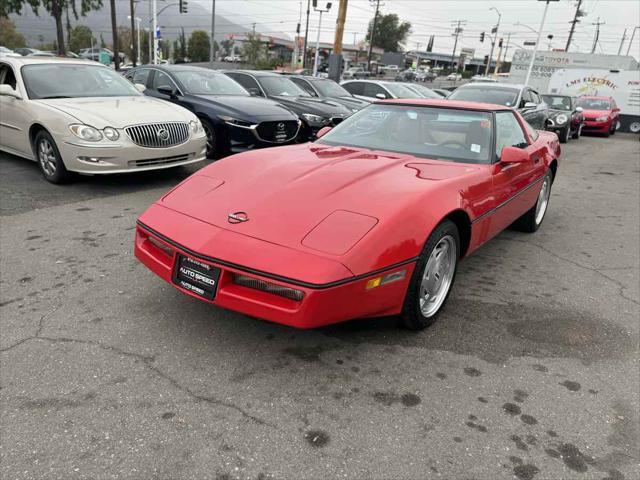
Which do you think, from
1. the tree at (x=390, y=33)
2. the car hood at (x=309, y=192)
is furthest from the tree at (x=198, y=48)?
the car hood at (x=309, y=192)

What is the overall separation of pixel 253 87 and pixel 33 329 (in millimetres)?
8566

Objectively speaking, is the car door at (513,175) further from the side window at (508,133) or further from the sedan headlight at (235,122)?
the sedan headlight at (235,122)

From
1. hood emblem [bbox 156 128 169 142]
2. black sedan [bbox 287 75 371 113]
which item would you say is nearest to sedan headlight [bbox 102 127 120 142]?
hood emblem [bbox 156 128 169 142]

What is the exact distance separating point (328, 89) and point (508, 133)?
869 centimetres

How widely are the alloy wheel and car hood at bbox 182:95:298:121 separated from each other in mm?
5149

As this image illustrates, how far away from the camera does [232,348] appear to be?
272cm

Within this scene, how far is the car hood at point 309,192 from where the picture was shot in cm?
252

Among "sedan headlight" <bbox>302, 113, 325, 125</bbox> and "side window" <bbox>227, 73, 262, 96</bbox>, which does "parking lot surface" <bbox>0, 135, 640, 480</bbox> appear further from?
"side window" <bbox>227, 73, 262, 96</bbox>

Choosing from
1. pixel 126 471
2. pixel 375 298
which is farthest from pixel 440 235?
pixel 126 471

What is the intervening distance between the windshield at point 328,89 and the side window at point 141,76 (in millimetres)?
4392

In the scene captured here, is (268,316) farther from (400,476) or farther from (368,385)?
(400,476)

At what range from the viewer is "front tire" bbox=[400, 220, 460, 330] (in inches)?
107

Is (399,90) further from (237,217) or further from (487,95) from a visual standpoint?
(237,217)

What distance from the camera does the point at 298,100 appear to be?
33.4ft
